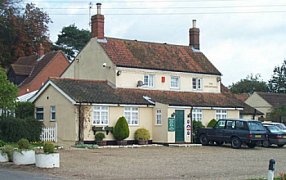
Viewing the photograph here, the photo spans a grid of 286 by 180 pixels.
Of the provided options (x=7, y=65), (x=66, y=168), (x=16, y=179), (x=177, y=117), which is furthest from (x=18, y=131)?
(x=7, y=65)

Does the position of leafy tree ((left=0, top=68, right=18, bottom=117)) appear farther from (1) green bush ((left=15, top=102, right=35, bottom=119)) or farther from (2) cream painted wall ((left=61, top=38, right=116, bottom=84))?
(2) cream painted wall ((left=61, top=38, right=116, bottom=84))

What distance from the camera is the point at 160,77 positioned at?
43.6 m

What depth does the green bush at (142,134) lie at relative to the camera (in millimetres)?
39366

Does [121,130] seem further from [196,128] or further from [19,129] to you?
[19,129]

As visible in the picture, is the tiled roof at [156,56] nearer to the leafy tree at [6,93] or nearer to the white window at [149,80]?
the white window at [149,80]

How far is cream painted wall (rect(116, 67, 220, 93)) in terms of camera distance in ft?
136

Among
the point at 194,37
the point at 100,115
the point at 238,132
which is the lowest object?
the point at 238,132

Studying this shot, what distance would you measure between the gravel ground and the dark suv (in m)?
6.06

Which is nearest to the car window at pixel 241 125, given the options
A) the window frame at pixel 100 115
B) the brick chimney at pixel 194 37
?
the window frame at pixel 100 115

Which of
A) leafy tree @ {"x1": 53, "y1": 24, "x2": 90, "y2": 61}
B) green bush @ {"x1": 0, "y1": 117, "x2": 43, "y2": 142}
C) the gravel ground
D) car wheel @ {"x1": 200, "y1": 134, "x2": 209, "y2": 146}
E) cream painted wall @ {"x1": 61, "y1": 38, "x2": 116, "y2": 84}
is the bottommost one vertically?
the gravel ground

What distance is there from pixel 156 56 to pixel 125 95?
19.5 feet

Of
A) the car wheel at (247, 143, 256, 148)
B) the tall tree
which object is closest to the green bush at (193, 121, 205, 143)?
the car wheel at (247, 143, 256, 148)

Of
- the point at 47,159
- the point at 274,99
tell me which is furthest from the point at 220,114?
the point at 274,99

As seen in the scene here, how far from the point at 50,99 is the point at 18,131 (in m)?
3.67
